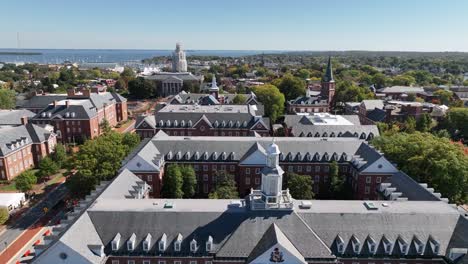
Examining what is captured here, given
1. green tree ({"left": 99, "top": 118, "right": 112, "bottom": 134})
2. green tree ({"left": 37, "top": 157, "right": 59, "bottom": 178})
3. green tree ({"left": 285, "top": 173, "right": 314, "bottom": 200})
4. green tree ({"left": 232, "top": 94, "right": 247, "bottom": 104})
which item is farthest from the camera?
green tree ({"left": 232, "top": 94, "right": 247, "bottom": 104})

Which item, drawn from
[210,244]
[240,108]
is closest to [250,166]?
[210,244]

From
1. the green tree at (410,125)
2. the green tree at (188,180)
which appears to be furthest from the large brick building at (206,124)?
the green tree at (410,125)

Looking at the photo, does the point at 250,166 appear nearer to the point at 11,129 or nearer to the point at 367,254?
the point at 367,254

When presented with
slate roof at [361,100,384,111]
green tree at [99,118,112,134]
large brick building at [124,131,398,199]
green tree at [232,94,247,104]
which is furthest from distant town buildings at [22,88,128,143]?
slate roof at [361,100,384,111]

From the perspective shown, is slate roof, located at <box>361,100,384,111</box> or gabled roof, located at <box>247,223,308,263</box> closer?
gabled roof, located at <box>247,223,308,263</box>

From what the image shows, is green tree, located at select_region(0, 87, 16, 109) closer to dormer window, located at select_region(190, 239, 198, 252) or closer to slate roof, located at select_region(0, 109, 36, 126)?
slate roof, located at select_region(0, 109, 36, 126)

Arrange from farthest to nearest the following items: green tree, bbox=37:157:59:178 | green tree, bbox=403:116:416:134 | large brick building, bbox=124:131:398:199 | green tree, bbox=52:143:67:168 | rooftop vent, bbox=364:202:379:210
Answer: green tree, bbox=403:116:416:134 < green tree, bbox=52:143:67:168 < green tree, bbox=37:157:59:178 < large brick building, bbox=124:131:398:199 < rooftop vent, bbox=364:202:379:210
